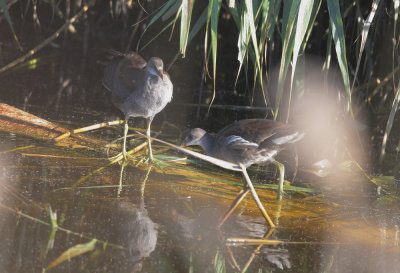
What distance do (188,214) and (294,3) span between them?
1146mm

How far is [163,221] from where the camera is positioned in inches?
91.8

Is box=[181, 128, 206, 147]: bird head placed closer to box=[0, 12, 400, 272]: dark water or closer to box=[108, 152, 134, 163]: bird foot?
box=[0, 12, 400, 272]: dark water

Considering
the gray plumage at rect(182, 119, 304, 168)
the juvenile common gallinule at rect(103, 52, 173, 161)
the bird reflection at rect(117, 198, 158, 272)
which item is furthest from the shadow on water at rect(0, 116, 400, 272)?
the juvenile common gallinule at rect(103, 52, 173, 161)

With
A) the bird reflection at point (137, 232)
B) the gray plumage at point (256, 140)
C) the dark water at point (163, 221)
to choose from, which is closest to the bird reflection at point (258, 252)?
the dark water at point (163, 221)

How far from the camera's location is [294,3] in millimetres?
2729

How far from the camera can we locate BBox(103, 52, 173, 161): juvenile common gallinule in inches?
134

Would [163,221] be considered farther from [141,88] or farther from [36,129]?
[36,129]

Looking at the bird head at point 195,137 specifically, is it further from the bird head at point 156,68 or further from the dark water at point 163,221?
the bird head at point 156,68

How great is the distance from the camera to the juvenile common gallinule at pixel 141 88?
3393mm

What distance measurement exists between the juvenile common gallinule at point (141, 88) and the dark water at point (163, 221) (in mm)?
242

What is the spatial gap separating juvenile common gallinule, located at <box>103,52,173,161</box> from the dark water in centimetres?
24

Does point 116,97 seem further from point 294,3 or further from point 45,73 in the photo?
point 45,73

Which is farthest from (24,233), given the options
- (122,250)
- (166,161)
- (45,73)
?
(45,73)

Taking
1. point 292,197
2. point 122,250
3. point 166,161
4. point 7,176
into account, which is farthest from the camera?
point 166,161
